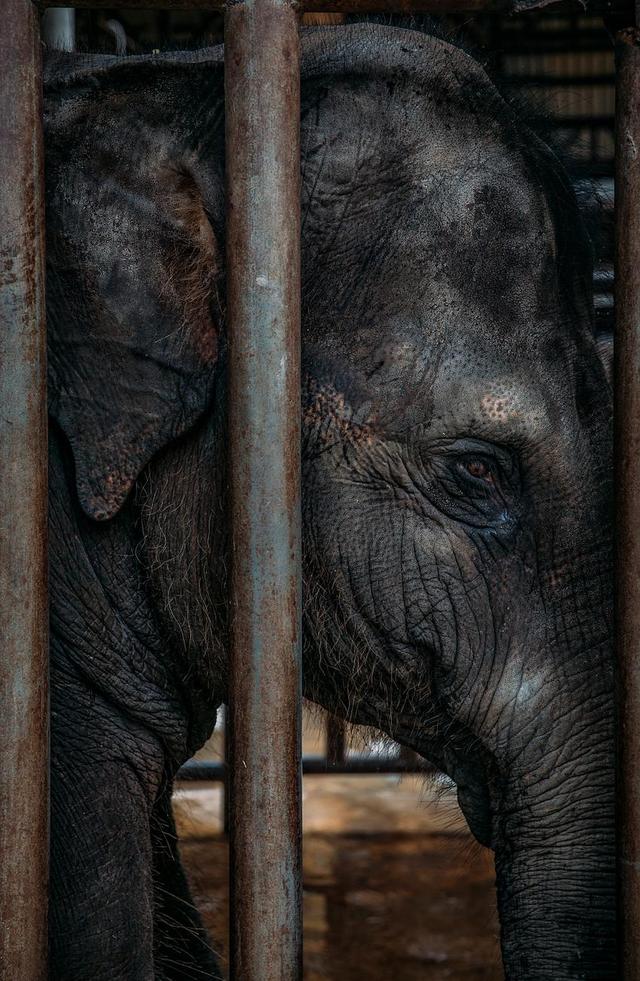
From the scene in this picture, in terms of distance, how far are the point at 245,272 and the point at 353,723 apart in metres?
0.98

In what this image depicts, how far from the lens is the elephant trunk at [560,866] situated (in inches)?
78.6

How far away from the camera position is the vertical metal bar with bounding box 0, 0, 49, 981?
1.70 meters

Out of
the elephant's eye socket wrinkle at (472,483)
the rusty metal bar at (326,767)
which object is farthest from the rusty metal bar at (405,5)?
the rusty metal bar at (326,767)

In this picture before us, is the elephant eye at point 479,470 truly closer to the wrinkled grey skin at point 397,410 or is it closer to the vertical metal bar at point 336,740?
the wrinkled grey skin at point 397,410

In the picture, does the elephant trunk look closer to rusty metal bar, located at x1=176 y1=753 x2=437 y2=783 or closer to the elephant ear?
the elephant ear

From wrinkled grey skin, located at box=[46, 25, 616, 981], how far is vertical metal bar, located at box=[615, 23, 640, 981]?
367 millimetres

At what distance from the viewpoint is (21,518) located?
1.72 metres

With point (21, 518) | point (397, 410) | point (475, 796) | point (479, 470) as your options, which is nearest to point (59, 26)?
point (397, 410)

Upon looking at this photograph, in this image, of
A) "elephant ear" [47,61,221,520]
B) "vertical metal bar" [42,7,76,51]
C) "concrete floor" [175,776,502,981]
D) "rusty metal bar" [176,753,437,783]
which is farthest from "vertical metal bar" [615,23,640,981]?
"vertical metal bar" [42,7,76,51]

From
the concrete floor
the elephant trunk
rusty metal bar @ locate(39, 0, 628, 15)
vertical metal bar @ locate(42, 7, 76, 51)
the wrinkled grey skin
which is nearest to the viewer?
rusty metal bar @ locate(39, 0, 628, 15)

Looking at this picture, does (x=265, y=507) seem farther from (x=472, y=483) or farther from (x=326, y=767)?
(x=326, y=767)

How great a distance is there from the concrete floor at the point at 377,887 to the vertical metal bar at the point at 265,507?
1499mm

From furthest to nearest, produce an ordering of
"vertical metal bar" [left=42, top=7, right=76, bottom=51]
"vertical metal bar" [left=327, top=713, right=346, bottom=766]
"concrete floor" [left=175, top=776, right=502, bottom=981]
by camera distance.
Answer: "concrete floor" [left=175, top=776, right=502, bottom=981]
"vertical metal bar" [left=42, top=7, right=76, bottom=51]
"vertical metal bar" [left=327, top=713, right=346, bottom=766]

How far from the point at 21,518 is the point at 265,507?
325mm
